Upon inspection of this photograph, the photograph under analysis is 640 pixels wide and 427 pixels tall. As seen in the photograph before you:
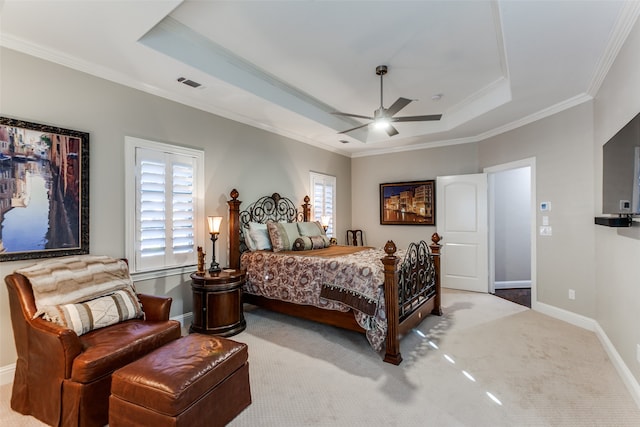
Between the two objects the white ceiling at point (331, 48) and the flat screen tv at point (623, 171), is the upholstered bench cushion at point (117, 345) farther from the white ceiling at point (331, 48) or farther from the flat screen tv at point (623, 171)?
the flat screen tv at point (623, 171)

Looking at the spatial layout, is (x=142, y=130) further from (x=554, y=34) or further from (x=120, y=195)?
(x=554, y=34)

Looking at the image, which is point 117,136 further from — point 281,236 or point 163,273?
point 281,236

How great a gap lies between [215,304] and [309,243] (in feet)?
5.14

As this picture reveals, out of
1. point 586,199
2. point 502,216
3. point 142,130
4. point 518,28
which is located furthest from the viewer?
point 502,216

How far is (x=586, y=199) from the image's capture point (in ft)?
12.4

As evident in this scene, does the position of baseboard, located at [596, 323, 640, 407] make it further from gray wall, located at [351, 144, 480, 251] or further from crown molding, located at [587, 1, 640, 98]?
gray wall, located at [351, 144, 480, 251]

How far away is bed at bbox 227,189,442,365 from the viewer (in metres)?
2.95

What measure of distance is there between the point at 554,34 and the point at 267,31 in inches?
95.8

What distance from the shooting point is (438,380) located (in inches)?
102

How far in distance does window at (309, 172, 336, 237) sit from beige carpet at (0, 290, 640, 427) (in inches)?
106

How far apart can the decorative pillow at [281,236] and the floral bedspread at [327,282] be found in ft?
0.61

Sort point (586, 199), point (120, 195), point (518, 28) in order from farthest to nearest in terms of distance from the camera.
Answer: point (586, 199), point (120, 195), point (518, 28)

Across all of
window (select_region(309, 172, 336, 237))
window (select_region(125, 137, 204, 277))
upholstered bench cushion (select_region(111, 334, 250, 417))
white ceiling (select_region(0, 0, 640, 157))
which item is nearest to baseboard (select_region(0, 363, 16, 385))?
window (select_region(125, 137, 204, 277))

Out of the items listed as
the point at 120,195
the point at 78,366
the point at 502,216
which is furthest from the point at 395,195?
the point at 78,366
